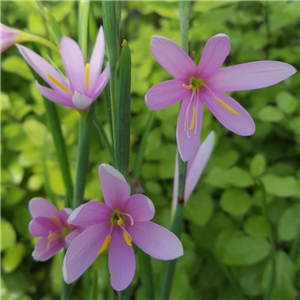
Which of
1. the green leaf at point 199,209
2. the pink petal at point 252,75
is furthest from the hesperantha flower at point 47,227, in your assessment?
the green leaf at point 199,209

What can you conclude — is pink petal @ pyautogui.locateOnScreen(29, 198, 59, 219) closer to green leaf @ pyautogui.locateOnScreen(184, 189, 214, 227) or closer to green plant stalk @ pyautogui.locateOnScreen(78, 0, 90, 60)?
green plant stalk @ pyautogui.locateOnScreen(78, 0, 90, 60)

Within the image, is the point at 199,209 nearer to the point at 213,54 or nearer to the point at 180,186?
the point at 180,186

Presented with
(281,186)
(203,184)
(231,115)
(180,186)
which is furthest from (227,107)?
(203,184)

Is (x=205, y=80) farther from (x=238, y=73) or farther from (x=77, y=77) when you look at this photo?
(x=77, y=77)

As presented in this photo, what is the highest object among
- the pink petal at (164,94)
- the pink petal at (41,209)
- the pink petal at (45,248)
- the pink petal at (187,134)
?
the pink petal at (164,94)

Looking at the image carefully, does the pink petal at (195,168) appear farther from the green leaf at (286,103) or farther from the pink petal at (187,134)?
the green leaf at (286,103)

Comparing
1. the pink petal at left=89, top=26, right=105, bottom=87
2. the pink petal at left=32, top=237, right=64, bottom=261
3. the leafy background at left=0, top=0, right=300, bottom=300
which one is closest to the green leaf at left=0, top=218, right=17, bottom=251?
the leafy background at left=0, top=0, right=300, bottom=300
